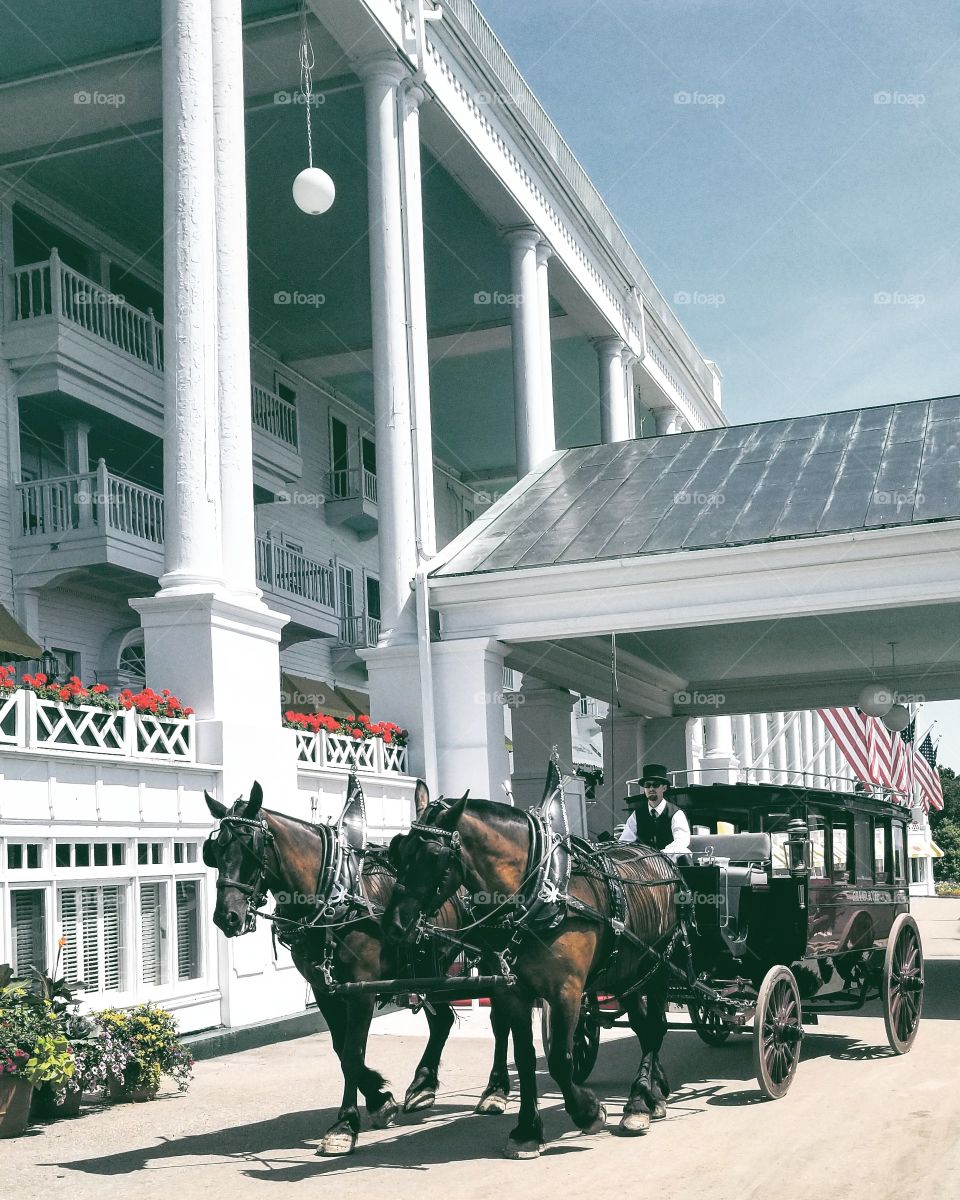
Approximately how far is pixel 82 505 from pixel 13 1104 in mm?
11972

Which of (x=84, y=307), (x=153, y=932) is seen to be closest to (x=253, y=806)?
(x=153, y=932)

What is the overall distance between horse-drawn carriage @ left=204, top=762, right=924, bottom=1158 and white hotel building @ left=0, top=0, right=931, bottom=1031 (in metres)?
3.36

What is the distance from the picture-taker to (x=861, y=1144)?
27.9ft

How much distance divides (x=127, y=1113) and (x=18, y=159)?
16.5 m

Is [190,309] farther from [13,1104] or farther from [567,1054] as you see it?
[567,1054]

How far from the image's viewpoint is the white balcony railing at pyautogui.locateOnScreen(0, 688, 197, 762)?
37.6 ft

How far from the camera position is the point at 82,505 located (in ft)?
66.5

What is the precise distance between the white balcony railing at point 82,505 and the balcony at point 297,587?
4138mm

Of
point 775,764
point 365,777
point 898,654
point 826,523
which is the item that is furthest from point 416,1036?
point 775,764

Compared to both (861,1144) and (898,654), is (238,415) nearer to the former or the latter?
(861,1144)

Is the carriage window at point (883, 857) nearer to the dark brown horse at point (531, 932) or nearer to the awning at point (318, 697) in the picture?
the dark brown horse at point (531, 932)

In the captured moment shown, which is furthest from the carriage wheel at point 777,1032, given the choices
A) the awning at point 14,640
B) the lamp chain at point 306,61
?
the lamp chain at point 306,61

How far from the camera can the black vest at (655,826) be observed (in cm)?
1143

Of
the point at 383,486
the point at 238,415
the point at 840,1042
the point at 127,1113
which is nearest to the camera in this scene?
the point at 127,1113
